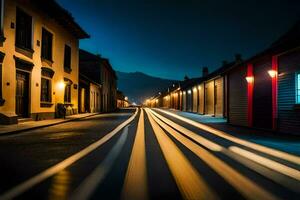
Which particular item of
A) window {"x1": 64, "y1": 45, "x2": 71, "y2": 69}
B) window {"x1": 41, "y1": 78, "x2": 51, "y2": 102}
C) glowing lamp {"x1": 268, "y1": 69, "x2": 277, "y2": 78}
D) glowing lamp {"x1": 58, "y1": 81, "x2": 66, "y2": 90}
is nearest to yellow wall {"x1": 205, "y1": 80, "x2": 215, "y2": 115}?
window {"x1": 64, "y1": 45, "x2": 71, "y2": 69}

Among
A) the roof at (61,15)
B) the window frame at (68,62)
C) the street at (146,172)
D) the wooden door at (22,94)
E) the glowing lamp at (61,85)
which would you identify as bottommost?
the street at (146,172)

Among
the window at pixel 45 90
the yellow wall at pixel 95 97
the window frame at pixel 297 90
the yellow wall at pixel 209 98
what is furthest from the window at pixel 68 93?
the window frame at pixel 297 90

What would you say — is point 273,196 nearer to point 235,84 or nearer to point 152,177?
point 152,177

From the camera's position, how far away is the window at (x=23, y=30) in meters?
17.7

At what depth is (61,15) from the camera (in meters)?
23.7

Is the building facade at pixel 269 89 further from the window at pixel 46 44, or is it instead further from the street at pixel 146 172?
the window at pixel 46 44

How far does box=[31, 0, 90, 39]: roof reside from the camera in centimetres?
2081

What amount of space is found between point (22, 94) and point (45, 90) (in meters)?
3.78

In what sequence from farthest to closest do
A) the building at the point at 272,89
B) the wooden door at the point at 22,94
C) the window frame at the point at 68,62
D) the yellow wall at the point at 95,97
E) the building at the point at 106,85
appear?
the building at the point at 106,85 → the yellow wall at the point at 95,97 → the window frame at the point at 68,62 → the wooden door at the point at 22,94 → the building at the point at 272,89

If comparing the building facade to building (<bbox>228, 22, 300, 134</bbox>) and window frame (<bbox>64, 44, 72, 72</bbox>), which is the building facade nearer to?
building (<bbox>228, 22, 300, 134</bbox>)

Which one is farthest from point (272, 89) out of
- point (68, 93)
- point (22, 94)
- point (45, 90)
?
point (68, 93)

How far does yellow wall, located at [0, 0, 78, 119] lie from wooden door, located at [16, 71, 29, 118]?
257 millimetres

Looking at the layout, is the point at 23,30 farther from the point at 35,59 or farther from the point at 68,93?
the point at 68,93

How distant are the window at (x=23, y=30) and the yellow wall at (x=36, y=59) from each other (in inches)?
12.1
